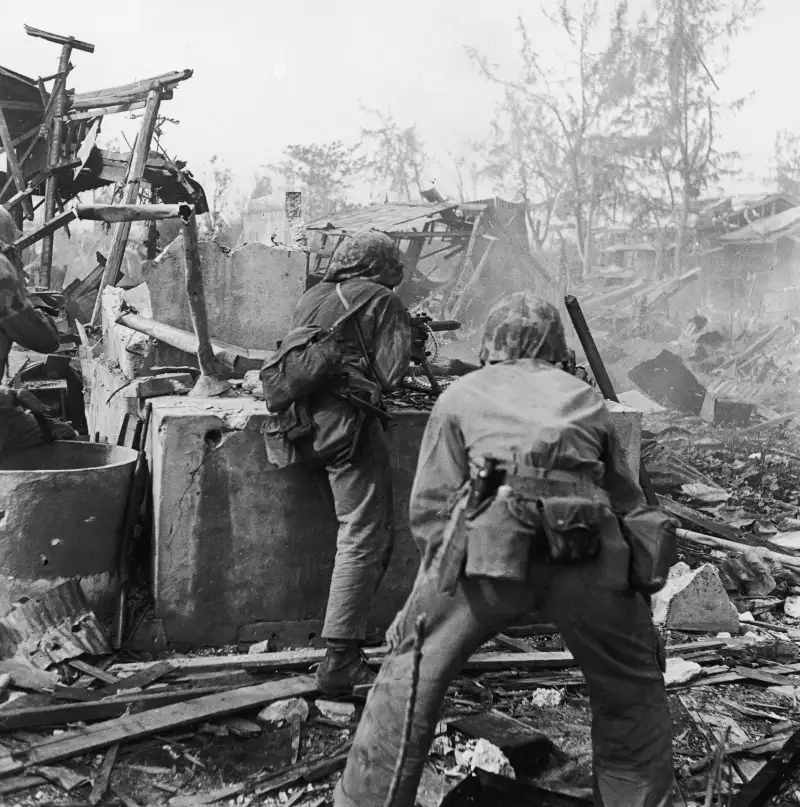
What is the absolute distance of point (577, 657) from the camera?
253 centimetres

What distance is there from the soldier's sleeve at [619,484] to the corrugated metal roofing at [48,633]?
2592 mm

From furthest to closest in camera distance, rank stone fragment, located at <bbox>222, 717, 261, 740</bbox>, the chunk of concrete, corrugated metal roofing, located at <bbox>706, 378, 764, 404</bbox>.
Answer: corrugated metal roofing, located at <bbox>706, 378, 764, 404</bbox>
the chunk of concrete
stone fragment, located at <bbox>222, 717, 261, 740</bbox>

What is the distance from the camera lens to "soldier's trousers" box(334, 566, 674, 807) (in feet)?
7.91

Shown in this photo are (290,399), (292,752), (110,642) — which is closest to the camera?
(292,752)

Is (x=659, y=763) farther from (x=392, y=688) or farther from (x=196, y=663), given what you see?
(x=196, y=663)

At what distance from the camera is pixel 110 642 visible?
403 cm

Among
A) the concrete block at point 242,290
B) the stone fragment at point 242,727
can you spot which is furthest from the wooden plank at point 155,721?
the concrete block at point 242,290

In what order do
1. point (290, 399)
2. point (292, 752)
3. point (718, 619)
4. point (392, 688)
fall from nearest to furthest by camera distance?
point (392, 688), point (292, 752), point (290, 399), point (718, 619)

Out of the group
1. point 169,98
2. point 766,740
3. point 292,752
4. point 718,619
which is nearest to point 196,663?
point 292,752

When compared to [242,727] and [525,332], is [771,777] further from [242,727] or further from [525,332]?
[242,727]

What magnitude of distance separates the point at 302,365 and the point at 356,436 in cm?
42

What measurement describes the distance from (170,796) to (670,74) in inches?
988

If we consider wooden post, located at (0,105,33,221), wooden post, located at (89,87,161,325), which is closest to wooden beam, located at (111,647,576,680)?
wooden post, located at (89,87,161,325)

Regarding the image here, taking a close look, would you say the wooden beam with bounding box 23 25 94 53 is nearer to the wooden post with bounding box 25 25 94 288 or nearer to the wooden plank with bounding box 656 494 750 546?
the wooden post with bounding box 25 25 94 288
